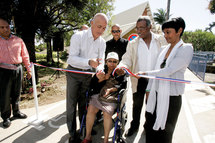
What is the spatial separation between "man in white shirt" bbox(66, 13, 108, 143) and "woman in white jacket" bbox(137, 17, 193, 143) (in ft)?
3.20

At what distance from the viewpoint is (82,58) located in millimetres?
2135

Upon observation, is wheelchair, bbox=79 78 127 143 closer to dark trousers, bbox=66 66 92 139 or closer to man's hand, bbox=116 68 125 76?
dark trousers, bbox=66 66 92 139

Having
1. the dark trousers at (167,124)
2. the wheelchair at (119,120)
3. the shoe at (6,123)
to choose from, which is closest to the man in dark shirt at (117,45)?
the wheelchair at (119,120)

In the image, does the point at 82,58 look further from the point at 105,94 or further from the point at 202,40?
the point at 202,40

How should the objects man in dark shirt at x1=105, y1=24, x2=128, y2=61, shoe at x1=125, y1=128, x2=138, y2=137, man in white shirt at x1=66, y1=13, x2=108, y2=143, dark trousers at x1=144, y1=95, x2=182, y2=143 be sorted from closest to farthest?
dark trousers at x1=144, y1=95, x2=182, y2=143 < man in white shirt at x1=66, y1=13, x2=108, y2=143 < shoe at x1=125, y1=128, x2=138, y2=137 < man in dark shirt at x1=105, y1=24, x2=128, y2=61

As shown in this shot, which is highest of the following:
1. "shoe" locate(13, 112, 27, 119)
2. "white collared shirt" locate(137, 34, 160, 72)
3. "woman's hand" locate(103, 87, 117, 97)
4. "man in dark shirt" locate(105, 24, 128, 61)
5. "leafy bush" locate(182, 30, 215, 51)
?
"leafy bush" locate(182, 30, 215, 51)

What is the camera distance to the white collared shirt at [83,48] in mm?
2146

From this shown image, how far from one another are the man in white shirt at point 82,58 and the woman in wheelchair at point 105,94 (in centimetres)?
17

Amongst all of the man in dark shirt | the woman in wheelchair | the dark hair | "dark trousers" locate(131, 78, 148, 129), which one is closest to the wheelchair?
the woman in wheelchair

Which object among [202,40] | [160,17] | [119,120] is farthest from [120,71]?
[202,40]

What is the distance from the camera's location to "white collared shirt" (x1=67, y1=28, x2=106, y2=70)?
2146mm

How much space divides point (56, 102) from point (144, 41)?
3390mm

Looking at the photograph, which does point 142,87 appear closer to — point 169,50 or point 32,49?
point 169,50

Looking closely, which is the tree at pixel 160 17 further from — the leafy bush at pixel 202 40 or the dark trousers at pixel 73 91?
the dark trousers at pixel 73 91
